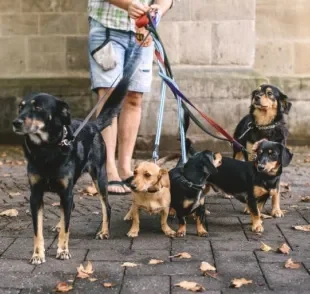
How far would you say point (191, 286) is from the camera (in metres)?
3.60

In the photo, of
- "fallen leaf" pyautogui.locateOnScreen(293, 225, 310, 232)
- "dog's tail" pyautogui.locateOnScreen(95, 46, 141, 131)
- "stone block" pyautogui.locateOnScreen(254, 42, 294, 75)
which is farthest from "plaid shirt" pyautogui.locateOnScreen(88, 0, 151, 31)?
"stone block" pyautogui.locateOnScreen(254, 42, 294, 75)

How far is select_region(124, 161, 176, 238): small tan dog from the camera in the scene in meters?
4.73

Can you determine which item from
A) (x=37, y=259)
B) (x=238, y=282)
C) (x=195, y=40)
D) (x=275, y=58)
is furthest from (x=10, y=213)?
(x=275, y=58)

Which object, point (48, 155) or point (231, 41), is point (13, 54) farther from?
point (48, 155)

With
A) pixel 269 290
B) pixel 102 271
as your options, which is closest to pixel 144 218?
pixel 102 271

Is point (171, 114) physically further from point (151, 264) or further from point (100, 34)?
point (151, 264)

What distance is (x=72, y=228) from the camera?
5.09 metres

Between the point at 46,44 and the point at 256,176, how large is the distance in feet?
18.6

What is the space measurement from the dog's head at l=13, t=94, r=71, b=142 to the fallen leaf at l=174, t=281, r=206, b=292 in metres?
1.19

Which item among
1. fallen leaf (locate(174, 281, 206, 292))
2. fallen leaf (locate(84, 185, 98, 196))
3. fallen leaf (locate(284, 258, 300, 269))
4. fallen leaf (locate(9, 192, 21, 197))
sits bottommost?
fallen leaf (locate(9, 192, 21, 197))

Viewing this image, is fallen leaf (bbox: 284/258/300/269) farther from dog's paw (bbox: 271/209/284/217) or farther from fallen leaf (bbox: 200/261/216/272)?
dog's paw (bbox: 271/209/284/217)

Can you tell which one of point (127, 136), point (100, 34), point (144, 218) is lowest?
point (144, 218)

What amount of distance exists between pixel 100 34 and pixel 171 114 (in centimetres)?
270

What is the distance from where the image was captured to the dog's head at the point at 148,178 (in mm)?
4707
